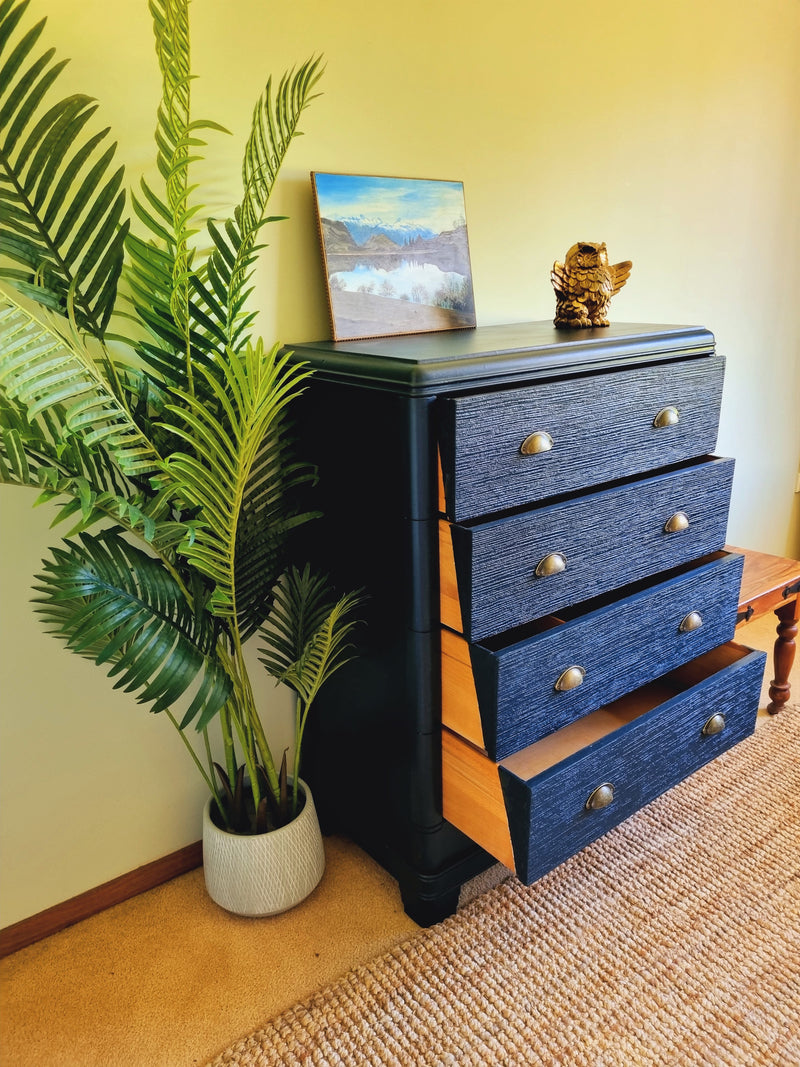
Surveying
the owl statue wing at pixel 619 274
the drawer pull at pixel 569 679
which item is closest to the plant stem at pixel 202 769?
the drawer pull at pixel 569 679

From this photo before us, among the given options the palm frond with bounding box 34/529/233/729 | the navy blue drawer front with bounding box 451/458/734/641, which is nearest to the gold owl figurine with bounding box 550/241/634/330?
the navy blue drawer front with bounding box 451/458/734/641

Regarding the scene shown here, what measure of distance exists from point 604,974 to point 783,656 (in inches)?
40.5

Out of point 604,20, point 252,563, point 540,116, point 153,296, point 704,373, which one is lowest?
point 252,563

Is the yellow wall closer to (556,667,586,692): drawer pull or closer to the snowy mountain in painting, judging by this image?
the snowy mountain in painting

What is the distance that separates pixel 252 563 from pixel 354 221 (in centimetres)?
64

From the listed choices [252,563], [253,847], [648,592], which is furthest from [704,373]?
[253,847]

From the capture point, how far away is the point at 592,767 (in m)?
1.22

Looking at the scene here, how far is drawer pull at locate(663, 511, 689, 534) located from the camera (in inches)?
52.8

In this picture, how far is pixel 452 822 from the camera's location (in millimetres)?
1273

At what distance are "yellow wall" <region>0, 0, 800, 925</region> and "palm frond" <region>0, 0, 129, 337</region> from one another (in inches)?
6.5

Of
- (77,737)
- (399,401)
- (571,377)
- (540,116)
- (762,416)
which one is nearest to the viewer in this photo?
(399,401)

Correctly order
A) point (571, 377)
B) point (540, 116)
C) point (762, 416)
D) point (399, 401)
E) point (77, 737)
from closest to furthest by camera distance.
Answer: point (399, 401) → point (571, 377) → point (77, 737) → point (540, 116) → point (762, 416)

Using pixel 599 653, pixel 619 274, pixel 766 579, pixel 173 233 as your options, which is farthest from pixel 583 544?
pixel 766 579

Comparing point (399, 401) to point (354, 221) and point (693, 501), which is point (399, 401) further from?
point (693, 501)
